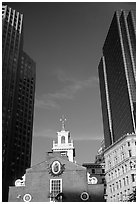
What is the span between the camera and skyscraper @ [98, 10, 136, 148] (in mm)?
117250

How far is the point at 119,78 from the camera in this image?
133875 mm

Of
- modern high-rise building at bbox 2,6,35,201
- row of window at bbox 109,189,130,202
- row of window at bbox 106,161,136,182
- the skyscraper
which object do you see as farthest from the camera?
the skyscraper

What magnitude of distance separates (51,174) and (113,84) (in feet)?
371

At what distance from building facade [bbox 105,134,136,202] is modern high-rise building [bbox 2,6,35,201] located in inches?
1406

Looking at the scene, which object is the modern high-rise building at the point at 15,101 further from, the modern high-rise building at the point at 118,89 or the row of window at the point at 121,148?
the row of window at the point at 121,148

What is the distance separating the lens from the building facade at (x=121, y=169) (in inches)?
1994

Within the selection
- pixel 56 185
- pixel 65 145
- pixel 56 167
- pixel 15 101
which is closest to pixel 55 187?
pixel 56 185

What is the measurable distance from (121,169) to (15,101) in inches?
2393

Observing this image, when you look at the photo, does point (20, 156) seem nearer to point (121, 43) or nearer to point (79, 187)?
point (79, 187)

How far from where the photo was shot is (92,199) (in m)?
34.0

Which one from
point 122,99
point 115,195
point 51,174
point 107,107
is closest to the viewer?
point 51,174

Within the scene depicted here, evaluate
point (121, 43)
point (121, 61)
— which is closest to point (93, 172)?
point (121, 61)

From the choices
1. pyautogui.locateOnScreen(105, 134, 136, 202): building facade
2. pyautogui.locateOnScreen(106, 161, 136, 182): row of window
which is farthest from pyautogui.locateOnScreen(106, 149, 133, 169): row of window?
pyautogui.locateOnScreen(106, 161, 136, 182): row of window

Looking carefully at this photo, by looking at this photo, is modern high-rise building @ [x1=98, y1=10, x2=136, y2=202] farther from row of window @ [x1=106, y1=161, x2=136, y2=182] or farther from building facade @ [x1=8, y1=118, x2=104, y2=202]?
building facade @ [x1=8, y1=118, x2=104, y2=202]
